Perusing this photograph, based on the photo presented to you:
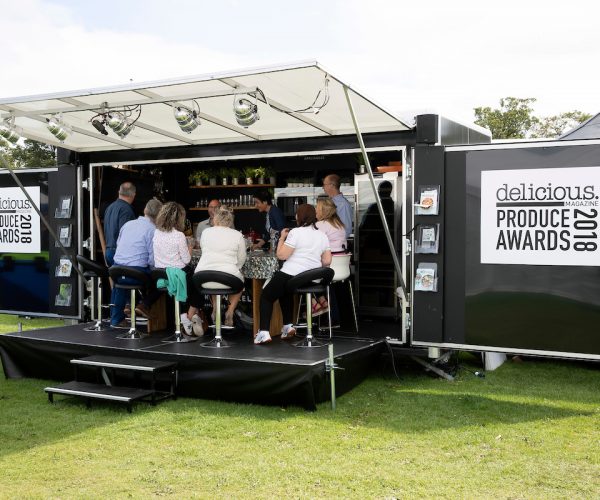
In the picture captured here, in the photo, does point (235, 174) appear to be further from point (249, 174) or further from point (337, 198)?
point (337, 198)

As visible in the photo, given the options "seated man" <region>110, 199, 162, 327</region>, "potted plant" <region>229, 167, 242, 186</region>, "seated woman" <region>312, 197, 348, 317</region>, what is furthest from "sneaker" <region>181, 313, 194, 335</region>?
"potted plant" <region>229, 167, 242, 186</region>

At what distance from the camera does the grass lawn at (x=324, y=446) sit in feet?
12.6

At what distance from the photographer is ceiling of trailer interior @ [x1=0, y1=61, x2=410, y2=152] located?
5.31m

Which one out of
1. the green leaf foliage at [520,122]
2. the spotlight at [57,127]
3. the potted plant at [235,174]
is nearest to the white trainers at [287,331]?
the spotlight at [57,127]

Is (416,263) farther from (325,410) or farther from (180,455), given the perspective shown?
(180,455)

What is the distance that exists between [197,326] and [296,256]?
1.36 metres

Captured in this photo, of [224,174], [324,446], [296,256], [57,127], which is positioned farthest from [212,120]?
[224,174]

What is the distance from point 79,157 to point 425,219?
451 centimetres

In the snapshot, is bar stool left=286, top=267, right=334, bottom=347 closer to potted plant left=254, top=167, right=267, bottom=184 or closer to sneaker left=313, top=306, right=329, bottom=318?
sneaker left=313, top=306, right=329, bottom=318

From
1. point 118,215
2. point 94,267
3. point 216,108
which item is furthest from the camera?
point 118,215

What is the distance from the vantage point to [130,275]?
6.57 meters

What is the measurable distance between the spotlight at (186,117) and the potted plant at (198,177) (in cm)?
534

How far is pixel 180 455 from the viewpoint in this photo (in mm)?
4391

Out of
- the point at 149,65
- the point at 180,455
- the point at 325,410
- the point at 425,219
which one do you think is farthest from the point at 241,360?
the point at 149,65
